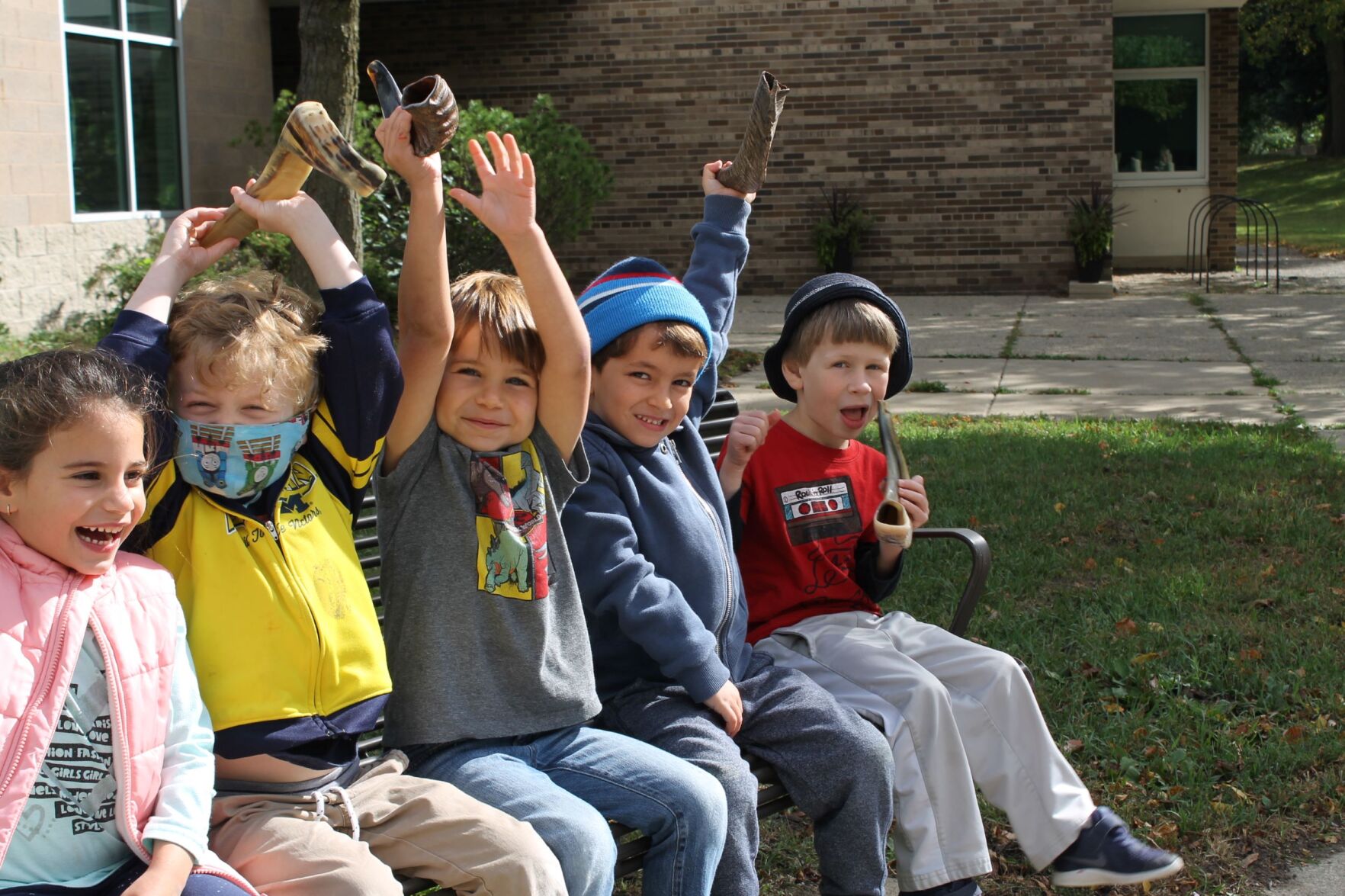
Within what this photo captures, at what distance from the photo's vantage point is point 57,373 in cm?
210

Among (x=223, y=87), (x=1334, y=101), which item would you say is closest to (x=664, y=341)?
(x=223, y=87)

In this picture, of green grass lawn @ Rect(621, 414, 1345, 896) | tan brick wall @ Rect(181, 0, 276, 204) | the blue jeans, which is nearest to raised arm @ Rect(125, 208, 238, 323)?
the blue jeans

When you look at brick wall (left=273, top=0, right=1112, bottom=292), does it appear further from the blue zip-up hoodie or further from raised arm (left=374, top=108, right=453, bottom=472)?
raised arm (left=374, top=108, right=453, bottom=472)

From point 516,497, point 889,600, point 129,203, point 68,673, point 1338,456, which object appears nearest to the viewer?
point 68,673

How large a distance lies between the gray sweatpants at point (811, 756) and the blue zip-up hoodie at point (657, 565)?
7cm

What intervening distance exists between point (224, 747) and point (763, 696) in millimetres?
1173

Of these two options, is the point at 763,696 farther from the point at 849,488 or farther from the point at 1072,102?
the point at 1072,102

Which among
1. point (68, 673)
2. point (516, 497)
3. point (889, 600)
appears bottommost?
point (889, 600)

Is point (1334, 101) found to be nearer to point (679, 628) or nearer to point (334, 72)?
point (334, 72)

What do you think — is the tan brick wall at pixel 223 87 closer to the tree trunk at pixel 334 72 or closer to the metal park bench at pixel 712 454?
the tree trunk at pixel 334 72

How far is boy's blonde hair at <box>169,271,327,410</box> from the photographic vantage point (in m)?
A: 2.31

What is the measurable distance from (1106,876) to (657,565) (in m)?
1.18

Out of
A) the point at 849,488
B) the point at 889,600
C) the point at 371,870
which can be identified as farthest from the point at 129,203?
the point at 371,870

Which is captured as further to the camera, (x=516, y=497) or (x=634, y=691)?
(x=634, y=691)
